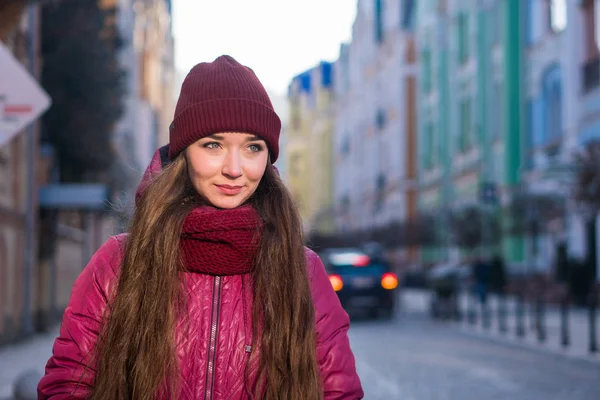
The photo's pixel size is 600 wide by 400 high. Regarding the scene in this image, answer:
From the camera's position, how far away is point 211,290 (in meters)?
2.84

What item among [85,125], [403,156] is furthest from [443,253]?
[85,125]

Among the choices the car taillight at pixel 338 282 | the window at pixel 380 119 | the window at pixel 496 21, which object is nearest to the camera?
the car taillight at pixel 338 282

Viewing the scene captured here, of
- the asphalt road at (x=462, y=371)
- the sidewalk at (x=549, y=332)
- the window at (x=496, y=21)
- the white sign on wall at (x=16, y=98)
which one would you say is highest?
the window at (x=496, y=21)

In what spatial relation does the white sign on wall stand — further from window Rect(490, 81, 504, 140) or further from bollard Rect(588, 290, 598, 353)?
window Rect(490, 81, 504, 140)

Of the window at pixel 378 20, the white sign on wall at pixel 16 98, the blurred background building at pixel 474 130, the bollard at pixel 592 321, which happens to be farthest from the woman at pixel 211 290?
the window at pixel 378 20

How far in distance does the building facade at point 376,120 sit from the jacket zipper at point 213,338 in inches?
1968

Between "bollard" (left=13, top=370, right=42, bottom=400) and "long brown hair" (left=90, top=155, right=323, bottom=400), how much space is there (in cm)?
476

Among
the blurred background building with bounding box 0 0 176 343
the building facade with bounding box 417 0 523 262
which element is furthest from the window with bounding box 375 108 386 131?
the blurred background building with bounding box 0 0 176 343

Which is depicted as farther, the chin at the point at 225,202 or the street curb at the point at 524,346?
the street curb at the point at 524,346

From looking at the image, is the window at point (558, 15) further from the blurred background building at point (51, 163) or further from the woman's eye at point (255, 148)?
the woman's eye at point (255, 148)

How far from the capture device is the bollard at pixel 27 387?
7.36 m

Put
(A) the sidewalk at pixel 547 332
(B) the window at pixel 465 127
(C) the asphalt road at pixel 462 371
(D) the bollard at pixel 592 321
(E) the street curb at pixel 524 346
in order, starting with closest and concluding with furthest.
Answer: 1. (C) the asphalt road at pixel 462 371
2. (E) the street curb at pixel 524 346
3. (D) the bollard at pixel 592 321
4. (A) the sidewalk at pixel 547 332
5. (B) the window at pixel 465 127

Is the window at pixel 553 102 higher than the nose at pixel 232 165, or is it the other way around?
the window at pixel 553 102

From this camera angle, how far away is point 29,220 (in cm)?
2041
